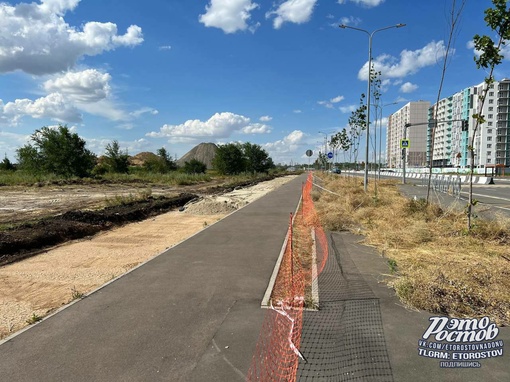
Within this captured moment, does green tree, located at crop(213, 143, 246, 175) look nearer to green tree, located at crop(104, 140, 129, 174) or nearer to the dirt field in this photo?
green tree, located at crop(104, 140, 129, 174)

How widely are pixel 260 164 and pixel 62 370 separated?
275 feet

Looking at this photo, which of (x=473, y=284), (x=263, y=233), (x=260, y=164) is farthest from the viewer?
(x=260, y=164)

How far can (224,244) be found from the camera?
959 cm

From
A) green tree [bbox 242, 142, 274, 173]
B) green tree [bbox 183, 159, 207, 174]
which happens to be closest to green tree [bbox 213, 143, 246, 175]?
green tree [bbox 242, 142, 274, 173]

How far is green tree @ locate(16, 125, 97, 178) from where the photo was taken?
5522 cm

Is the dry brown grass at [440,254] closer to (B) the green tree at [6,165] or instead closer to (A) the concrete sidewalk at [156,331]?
(A) the concrete sidewalk at [156,331]

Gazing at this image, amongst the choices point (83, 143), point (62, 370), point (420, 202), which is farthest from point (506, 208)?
point (83, 143)

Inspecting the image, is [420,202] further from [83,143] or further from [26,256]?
[83,143]

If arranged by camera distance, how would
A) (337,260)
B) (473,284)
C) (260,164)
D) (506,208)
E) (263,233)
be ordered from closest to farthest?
(473,284) < (337,260) < (263,233) < (506,208) < (260,164)

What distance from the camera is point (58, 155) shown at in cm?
5522

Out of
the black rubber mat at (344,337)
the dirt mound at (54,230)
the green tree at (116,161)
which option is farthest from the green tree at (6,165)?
the black rubber mat at (344,337)

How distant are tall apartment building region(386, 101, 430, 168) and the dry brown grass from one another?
313ft

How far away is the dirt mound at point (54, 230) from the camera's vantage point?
9.16 metres

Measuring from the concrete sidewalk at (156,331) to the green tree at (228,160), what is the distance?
63.9m
